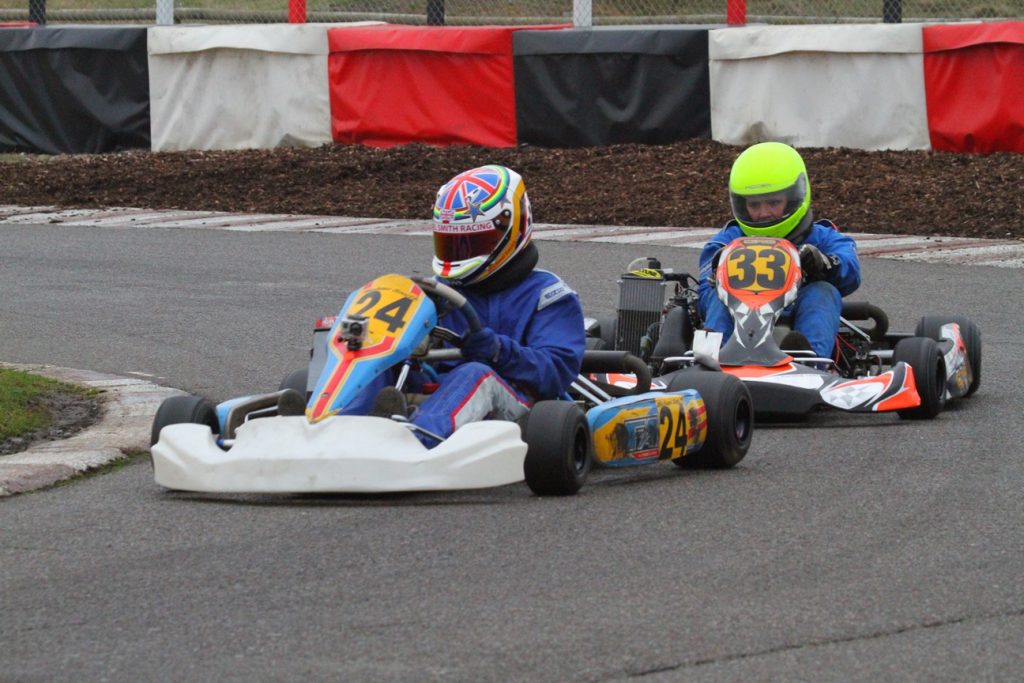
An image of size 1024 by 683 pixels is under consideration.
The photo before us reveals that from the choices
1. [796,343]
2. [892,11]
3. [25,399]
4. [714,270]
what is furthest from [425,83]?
[25,399]

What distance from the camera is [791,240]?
27.2 ft

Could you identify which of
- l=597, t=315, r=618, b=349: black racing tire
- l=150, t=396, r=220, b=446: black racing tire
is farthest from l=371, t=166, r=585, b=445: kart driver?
l=597, t=315, r=618, b=349: black racing tire

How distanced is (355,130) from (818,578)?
12.5m

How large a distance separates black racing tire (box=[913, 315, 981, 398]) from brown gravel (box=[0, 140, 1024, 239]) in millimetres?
4555

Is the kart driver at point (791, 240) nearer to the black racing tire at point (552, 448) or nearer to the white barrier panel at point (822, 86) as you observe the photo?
the black racing tire at point (552, 448)

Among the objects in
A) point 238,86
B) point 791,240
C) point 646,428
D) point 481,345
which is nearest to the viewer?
point 481,345

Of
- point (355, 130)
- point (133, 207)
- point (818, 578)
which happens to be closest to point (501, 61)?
point (355, 130)

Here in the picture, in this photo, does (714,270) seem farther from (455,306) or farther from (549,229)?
(549,229)

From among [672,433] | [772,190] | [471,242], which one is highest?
[772,190]

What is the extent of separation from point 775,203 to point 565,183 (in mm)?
6965

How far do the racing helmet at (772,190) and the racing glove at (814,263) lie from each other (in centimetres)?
31

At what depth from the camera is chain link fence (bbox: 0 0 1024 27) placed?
50.1 feet

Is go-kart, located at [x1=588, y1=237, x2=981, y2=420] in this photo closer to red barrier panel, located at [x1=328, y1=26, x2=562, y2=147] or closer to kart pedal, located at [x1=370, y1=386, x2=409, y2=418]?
kart pedal, located at [x1=370, y1=386, x2=409, y2=418]

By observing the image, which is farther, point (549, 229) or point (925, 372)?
point (549, 229)
